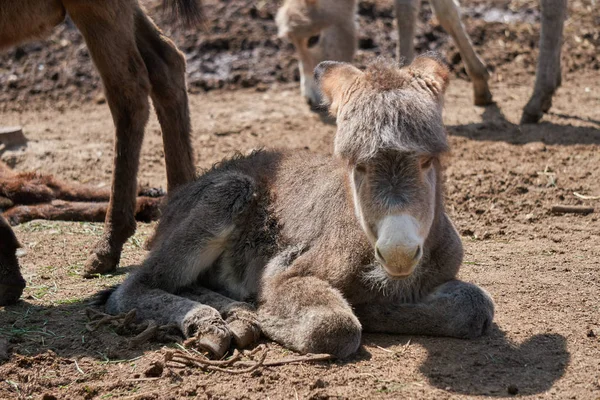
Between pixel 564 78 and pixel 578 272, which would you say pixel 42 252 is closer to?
pixel 578 272

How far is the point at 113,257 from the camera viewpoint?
5.84 m

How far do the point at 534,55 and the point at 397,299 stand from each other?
7537mm

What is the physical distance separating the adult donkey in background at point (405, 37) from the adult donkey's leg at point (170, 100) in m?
3.05

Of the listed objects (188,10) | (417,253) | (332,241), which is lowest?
(332,241)

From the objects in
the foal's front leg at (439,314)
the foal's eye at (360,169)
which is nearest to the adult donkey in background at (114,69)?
the foal's front leg at (439,314)

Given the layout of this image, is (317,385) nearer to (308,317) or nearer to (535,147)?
(308,317)

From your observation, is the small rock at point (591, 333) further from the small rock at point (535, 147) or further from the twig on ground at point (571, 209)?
the small rock at point (535, 147)

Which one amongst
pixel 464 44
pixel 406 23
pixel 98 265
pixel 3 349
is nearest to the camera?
pixel 3 349

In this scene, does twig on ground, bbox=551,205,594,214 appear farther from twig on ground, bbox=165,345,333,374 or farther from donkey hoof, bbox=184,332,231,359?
donkey hoof, bbox=184,332,231,359

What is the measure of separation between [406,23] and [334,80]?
5436 mm

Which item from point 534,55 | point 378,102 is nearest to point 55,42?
point 534,55

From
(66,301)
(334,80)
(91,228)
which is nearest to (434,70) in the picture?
(334,80)

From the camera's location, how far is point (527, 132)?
8562mm

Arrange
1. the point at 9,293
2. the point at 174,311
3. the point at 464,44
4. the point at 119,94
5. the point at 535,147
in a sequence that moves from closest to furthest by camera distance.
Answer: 1. the point at 174,311
2. the point at 9,293
3. the point at 119,94
4. the point at 535,147
5. the point at 464,44
